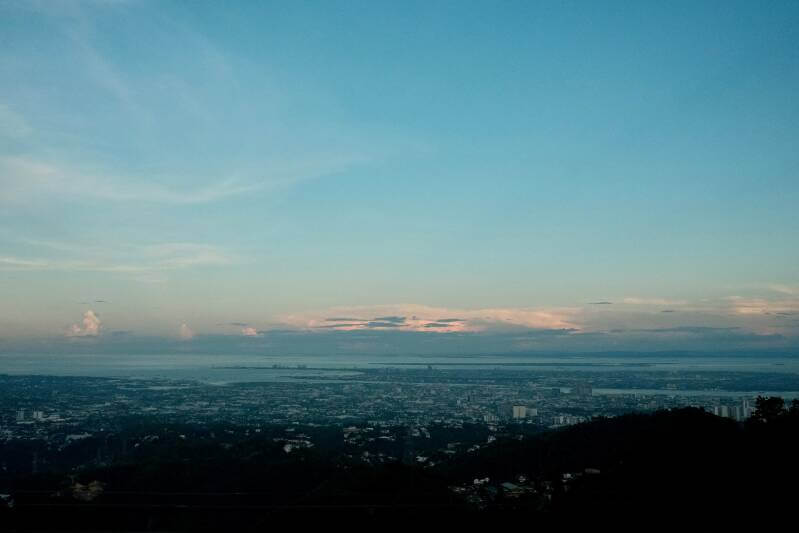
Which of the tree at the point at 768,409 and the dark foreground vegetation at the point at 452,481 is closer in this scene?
the dark foreground vegetation at the point at 452,481

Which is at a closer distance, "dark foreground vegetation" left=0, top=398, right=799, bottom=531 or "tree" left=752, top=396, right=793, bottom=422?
"dark foreground vegetation" left=0, top=398, right=799, bottom=531

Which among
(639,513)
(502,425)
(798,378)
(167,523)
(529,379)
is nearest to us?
(639,513)

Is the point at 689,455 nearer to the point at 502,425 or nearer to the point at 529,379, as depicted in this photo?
the point at 502,425

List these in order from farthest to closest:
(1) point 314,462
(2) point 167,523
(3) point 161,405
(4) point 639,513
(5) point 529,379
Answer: (5) point 529,379, (3) point 161,405, (1) point 314,462, (2) point 167,523, (4) point 639,513

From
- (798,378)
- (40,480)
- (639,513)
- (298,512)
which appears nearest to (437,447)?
(40,480)

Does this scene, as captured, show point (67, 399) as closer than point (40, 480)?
No

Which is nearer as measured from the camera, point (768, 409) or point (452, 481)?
point (768, 409)

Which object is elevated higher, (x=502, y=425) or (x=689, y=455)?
(x=689, y=455)

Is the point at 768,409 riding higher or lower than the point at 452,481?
higher
